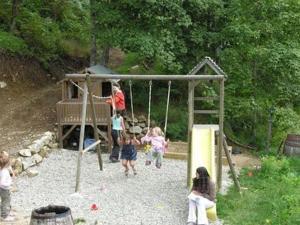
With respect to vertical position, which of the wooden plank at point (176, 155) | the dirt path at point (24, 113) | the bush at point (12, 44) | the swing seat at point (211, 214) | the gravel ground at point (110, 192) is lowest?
the wooden plank at point (176, 155)

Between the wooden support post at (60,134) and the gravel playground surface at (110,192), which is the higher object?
the wooden support post at (60,134)

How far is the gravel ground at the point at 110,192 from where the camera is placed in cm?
1115

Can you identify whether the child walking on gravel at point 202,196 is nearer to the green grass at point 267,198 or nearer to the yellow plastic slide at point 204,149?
the green grass at point 267,198

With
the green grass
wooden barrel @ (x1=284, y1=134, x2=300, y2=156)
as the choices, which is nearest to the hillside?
the green grass

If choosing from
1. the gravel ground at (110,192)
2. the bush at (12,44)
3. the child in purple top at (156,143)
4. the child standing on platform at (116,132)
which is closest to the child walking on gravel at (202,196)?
the gravel ground at (110,192)

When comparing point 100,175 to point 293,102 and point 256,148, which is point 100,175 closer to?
point 256,148

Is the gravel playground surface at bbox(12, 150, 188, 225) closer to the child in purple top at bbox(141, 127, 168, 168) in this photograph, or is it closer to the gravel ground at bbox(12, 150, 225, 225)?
the gravel ground at bbox(12, 150, 225, 225)

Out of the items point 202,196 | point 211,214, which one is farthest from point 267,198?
point 202,196

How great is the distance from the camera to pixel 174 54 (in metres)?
19.4

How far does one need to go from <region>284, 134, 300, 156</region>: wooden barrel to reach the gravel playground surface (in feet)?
12.1

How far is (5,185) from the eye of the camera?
10406 millimetres

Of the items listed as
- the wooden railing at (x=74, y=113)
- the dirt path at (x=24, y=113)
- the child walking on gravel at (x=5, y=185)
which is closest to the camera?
the child walking on gravel at (x=5, y=185)

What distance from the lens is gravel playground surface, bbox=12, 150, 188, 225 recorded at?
11.1m

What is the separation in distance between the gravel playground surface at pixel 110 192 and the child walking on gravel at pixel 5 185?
0.54 metres
